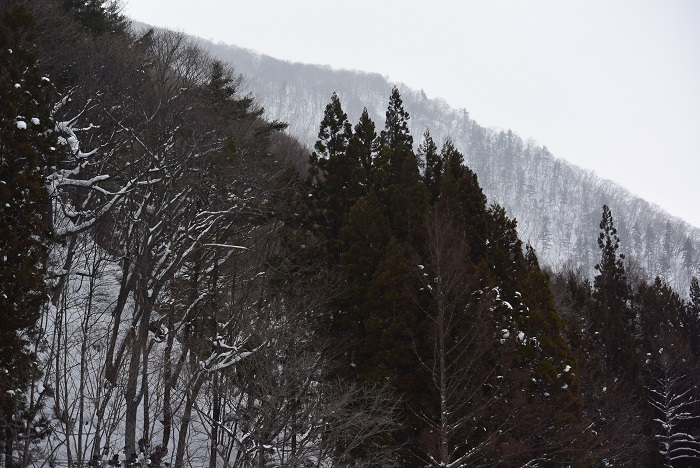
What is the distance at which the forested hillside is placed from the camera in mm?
125125

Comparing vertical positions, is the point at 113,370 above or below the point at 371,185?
below

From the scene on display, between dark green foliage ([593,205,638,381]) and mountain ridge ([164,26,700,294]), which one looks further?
mountain ridge ([164,26,700,294])

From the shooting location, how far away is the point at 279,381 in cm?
1235

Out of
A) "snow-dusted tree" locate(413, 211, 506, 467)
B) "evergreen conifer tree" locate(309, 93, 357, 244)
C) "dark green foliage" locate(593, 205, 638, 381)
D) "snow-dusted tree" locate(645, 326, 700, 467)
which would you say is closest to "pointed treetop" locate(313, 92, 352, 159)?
"evergreen conifer tree" locate(309, 93, 357, 244)

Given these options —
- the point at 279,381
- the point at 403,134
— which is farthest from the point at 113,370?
the point at 403,134

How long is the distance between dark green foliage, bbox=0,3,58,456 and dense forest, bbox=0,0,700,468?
4 centimetres

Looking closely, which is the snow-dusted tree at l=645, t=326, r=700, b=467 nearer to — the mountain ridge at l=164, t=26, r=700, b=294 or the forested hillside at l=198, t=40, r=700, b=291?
the mountain ridge at l=164, t=26, r=700, b=294

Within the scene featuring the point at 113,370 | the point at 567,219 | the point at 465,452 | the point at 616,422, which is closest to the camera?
the point at 113,370

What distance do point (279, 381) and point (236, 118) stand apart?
9.55m

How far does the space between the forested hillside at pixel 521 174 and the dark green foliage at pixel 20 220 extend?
356 feet

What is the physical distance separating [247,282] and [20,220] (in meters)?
7.37

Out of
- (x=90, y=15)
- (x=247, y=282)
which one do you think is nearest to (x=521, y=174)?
(x=90, y=15)

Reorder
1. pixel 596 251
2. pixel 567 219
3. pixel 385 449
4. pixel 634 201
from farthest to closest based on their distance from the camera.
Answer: pixel 634 201
pixel 567 219
pixel 596 251
pixel 385 449

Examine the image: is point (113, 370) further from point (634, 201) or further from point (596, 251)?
point (634, 201)
